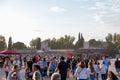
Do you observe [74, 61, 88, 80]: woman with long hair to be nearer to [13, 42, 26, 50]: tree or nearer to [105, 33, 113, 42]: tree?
[13, 42, 26, 50]: tree

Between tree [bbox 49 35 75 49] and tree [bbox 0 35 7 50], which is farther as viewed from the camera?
tree [bbox 49 35 75 49]

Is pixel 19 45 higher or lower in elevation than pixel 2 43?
lower

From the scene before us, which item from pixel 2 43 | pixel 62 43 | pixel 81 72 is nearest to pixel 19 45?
pixel 2 43

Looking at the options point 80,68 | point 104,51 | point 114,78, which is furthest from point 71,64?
point 104,51

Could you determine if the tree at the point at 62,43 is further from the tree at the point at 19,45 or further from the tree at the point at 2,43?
the tree at the point at 2,43

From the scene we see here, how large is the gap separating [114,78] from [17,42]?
148 metres

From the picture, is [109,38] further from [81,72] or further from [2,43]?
[81,72]

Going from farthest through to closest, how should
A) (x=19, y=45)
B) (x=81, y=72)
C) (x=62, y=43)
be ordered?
(x=62, y=43), (x=19, y=45), (x=81, y=72)

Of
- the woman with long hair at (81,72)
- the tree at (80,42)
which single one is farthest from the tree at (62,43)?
the woman with long hair at (81,72)

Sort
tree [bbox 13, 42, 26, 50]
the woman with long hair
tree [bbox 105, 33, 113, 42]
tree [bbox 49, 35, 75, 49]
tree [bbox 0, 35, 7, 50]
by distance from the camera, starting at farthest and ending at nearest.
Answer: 1. tree [bbox 105, 33, 113, 42]
2. tree [bbox 49, 35, 75, 49]
3. tree [bbox 13, 42, 26, 50]
4. tree [bbox 0, 35, 7, 50]
5. the woman with long hair

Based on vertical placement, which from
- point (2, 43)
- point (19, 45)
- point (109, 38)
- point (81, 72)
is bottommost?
point (81, 72)

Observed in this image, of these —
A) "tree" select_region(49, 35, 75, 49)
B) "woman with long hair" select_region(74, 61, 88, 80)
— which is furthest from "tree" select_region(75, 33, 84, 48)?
"woman with long hair" select_region(74, 61, 88, 80)

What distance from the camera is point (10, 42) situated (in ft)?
464

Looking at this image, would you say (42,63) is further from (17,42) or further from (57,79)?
(17,42)
